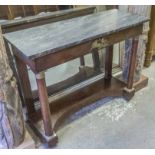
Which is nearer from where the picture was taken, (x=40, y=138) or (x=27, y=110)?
(x=40, y=138)

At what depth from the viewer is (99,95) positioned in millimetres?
1775

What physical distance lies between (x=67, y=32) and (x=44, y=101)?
1.43ft

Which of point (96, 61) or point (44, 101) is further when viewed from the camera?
point (96, 61)

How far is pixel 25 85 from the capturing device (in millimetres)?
1562

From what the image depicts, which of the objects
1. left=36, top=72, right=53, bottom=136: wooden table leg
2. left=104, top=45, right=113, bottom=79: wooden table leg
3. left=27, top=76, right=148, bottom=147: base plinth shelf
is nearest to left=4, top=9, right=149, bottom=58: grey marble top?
left=36, top=72, right=53, bottom=136: wooden table leg

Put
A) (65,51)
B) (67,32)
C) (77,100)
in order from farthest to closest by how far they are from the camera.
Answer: (77,100) < (67,32) < (65,51)

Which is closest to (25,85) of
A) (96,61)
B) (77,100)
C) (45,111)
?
(45,111)

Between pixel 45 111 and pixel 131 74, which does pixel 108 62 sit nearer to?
pixel 131 74

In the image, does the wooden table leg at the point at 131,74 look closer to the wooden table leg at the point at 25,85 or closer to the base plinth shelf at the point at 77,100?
the base plinth shelf at the point at 77,100

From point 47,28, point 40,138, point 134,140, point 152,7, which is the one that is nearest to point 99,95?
point 134,140

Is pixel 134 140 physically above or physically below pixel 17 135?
A: below
